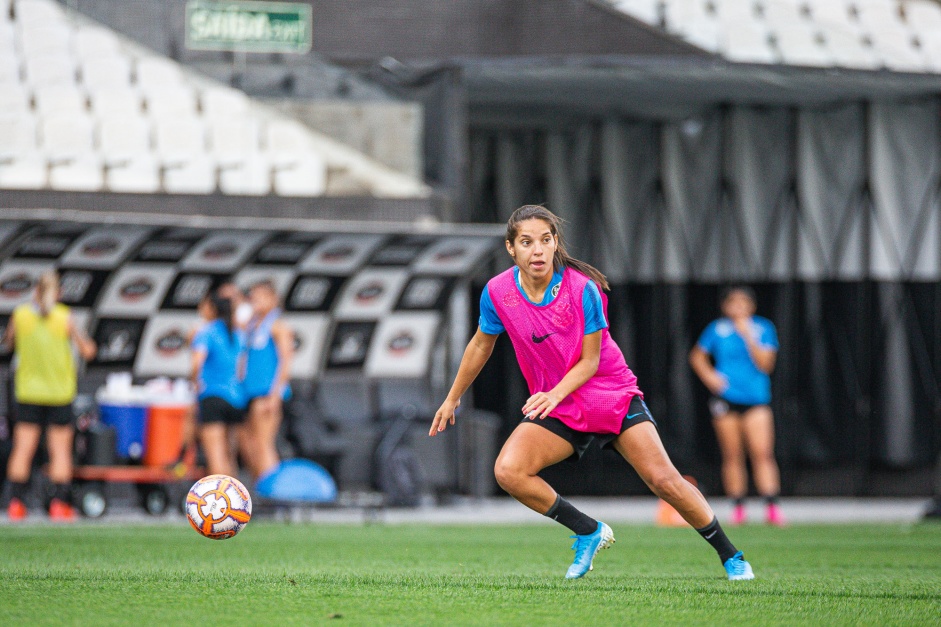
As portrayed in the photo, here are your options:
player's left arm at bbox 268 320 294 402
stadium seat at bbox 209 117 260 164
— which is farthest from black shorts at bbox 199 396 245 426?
stadium seat at bbox 209 117 260 164

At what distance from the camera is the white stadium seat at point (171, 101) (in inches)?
661

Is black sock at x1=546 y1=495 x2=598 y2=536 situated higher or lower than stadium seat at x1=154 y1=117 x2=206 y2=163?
lower

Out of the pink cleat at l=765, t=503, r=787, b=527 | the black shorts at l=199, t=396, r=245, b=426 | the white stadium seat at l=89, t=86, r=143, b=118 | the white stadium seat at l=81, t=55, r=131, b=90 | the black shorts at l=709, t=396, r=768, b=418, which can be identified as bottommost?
the pink cleat at l=765, t=503, r=787, b=527

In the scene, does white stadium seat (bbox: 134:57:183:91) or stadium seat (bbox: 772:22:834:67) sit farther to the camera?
stadium seat (bbox: 772:22:834:67)

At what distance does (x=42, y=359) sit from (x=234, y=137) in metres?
4.49

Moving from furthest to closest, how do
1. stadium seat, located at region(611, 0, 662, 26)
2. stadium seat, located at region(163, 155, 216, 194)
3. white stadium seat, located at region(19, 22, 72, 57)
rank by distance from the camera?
stadium seat, located at region(611, 0, 662, 26) → white stadium seat, located at region(19, 22, 72, 57) → stadium seat, located at region(163, 155, 216, 194)

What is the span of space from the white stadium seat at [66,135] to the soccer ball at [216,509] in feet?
30.2

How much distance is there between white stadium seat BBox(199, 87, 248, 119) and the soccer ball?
959 cm

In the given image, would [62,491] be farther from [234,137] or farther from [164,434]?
[234,137]

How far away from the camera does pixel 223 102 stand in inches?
656

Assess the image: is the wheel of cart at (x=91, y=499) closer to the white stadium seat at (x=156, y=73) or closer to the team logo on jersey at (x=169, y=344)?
the team logo on jersey at (x=169, y=344)

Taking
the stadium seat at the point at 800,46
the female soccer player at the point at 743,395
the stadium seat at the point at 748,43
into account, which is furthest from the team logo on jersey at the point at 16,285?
the stadium seat at the point at 800,46

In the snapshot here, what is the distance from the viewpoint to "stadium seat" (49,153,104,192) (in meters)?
15.4

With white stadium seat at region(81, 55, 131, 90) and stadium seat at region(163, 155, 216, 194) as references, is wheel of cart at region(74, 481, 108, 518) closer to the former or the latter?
stadium seat at region(163, 155, 216, 194)
